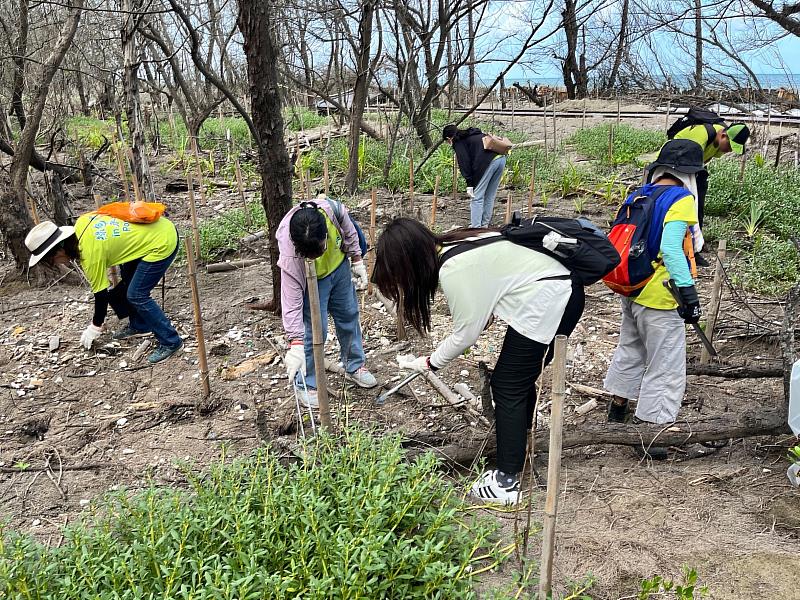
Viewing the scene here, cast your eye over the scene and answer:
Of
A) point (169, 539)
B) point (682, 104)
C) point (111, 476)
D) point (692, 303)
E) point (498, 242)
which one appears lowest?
point (111, 476)

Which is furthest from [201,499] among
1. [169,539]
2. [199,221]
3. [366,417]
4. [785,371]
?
[199,221]

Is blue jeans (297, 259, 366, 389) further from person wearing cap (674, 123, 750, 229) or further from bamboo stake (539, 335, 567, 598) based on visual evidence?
person wearing cap (674, 123, 750, 229)

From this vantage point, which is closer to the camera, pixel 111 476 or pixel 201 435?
pixel 111 476

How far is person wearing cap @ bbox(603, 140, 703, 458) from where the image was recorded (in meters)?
2.78

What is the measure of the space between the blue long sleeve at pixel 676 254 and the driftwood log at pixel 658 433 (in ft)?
2.32

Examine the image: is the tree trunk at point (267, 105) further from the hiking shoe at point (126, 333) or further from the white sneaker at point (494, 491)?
the white sneaker at point (494, 491)

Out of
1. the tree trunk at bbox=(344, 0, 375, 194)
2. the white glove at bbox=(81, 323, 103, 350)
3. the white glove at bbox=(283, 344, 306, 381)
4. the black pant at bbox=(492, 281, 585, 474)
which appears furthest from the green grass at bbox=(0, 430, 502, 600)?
the tree trunk at bbox=(344, 0, 375, 194)

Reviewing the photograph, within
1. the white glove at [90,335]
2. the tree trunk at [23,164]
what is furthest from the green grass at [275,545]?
the tree trunk at [23,164]

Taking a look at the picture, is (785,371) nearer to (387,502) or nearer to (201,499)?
(387,502)

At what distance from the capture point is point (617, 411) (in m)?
3.35

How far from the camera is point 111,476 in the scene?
3086 mm

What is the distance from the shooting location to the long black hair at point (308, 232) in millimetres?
2875

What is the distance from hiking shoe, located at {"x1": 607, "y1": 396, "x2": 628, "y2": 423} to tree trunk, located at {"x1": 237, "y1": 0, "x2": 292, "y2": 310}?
2381 mm

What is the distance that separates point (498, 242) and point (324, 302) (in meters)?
1.31
